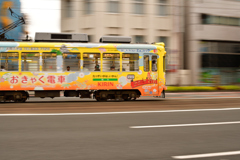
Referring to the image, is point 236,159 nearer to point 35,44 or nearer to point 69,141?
point 69,141

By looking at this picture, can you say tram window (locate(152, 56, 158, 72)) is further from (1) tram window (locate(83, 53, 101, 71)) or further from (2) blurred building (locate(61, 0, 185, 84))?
(2) blurred building (locate(61, 0, 185, 84))

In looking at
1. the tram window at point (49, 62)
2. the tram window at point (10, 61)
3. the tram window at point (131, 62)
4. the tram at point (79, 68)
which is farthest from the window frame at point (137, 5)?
the tram window at point (10, 61)

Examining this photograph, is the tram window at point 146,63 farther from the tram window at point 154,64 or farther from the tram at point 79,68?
the tram window at point 154,64

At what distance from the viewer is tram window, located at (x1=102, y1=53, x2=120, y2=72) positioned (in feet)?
45.5

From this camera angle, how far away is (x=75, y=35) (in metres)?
14.0

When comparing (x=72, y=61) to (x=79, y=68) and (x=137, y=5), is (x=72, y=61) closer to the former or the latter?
(x=79, y=68)

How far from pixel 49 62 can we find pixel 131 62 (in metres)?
3.95

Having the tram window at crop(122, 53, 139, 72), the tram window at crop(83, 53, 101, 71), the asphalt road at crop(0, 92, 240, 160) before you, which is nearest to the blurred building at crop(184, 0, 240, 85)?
the tram window at crop(122, 53, 139, 72)

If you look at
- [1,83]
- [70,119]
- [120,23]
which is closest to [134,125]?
[70,119]

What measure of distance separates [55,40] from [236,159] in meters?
11.1

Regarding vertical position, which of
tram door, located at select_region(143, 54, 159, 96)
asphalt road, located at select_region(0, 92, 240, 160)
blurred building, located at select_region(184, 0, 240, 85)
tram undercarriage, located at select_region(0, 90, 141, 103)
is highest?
blurred building, located at select_region(184, 0, 240, 85)

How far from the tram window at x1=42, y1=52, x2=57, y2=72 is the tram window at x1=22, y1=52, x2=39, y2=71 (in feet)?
1.03

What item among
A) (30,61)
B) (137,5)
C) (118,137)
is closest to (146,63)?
(30,61)

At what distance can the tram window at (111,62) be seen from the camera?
45.5ft
